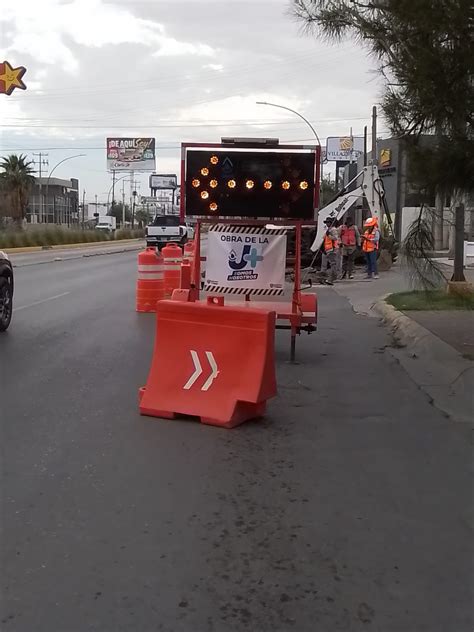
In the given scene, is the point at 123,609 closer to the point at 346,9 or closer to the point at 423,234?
the point at 423,234

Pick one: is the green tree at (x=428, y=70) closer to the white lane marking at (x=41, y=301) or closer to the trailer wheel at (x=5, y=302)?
the trailer wheel at (x=5, y=302)

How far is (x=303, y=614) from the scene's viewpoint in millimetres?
3371

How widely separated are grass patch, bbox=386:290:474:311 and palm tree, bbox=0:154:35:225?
58363 millimetres

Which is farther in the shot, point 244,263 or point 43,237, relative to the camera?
point 43,237

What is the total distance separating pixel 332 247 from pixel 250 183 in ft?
43.3

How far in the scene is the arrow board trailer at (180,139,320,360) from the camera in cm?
909

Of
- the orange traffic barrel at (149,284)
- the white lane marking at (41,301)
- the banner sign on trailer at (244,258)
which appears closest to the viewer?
the banner sign on trailer at (244,258)

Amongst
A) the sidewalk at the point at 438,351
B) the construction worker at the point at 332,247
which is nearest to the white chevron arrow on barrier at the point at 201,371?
the sidewalk at the point at 438,351

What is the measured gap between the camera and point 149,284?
14.3m

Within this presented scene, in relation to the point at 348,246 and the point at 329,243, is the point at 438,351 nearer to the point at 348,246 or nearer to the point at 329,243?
the point at 329,243

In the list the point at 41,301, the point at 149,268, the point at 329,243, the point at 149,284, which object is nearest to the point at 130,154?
the point at 329,243

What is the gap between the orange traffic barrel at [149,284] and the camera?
14.1 m

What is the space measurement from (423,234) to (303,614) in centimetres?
642

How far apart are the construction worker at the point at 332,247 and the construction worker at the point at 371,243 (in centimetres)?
90
